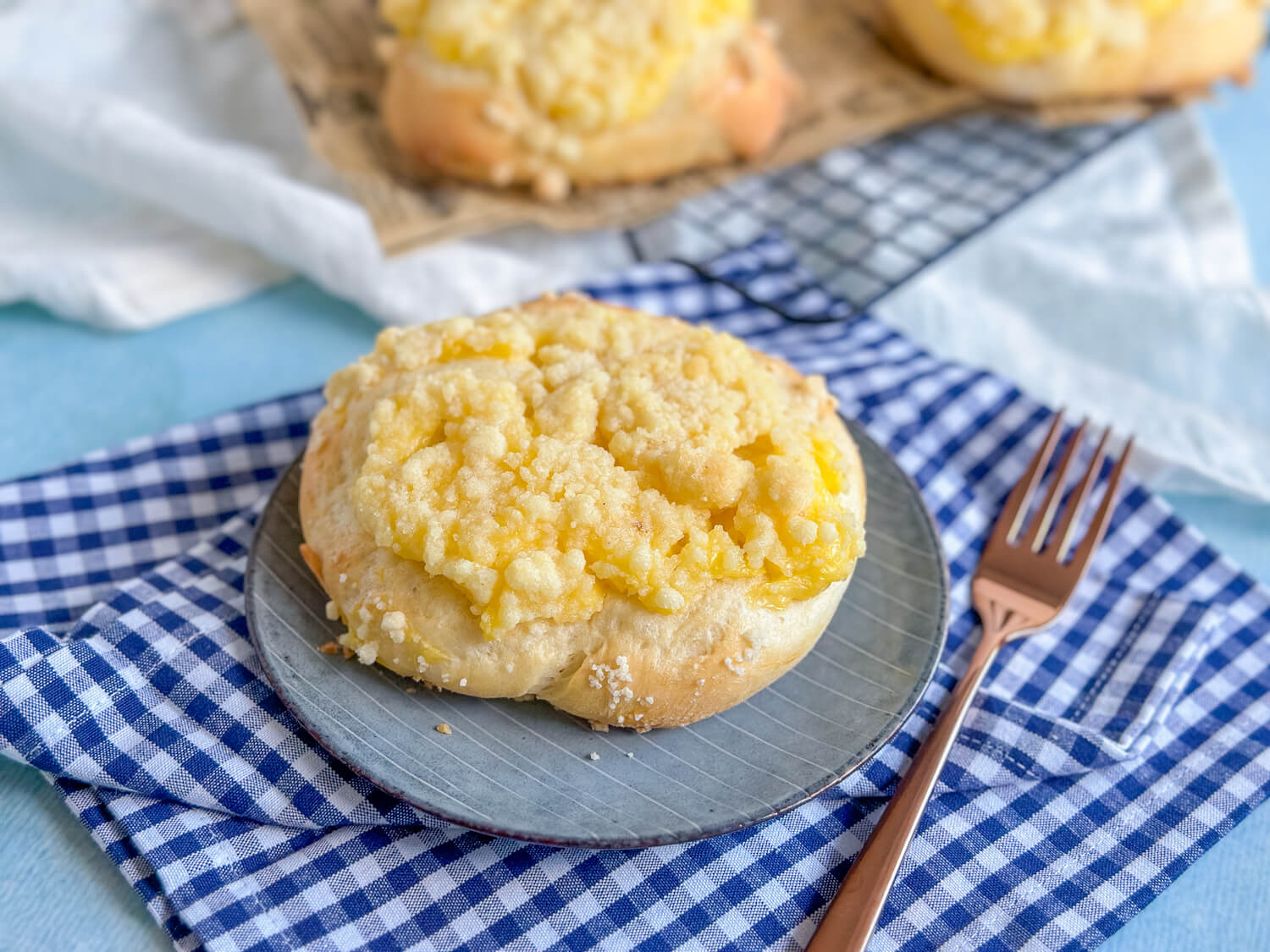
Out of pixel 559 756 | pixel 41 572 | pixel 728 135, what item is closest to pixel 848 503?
pixel 559 756

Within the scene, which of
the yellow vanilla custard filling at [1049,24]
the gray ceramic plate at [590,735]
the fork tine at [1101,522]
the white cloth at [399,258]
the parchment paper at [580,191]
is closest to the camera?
the gray ceramic plate at [590,735]

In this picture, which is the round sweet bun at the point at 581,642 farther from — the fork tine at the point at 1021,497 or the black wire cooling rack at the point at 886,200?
the black wire cooling rack at the point at 886,200

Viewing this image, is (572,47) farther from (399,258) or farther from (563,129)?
(399,258)

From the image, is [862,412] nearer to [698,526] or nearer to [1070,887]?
[698,526]

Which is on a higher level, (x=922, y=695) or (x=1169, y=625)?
(x=922, y=695)

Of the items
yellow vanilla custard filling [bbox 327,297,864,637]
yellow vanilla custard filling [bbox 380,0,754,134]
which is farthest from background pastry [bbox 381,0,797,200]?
yellow vanilla custard filling [bbox 327,297,864,637]

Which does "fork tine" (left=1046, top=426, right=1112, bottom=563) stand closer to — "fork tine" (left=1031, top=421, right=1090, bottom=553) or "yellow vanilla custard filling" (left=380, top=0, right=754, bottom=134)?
"fork tine" (left=1031, top=421, right=1090, bottom=553)

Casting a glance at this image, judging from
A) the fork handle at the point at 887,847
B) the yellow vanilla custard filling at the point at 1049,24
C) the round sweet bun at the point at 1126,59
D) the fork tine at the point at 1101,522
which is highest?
the yellow vanilla custard filling at the point at 1049,24

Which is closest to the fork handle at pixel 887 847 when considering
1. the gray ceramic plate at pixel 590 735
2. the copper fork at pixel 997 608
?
the copper fork at pixel 997 608
